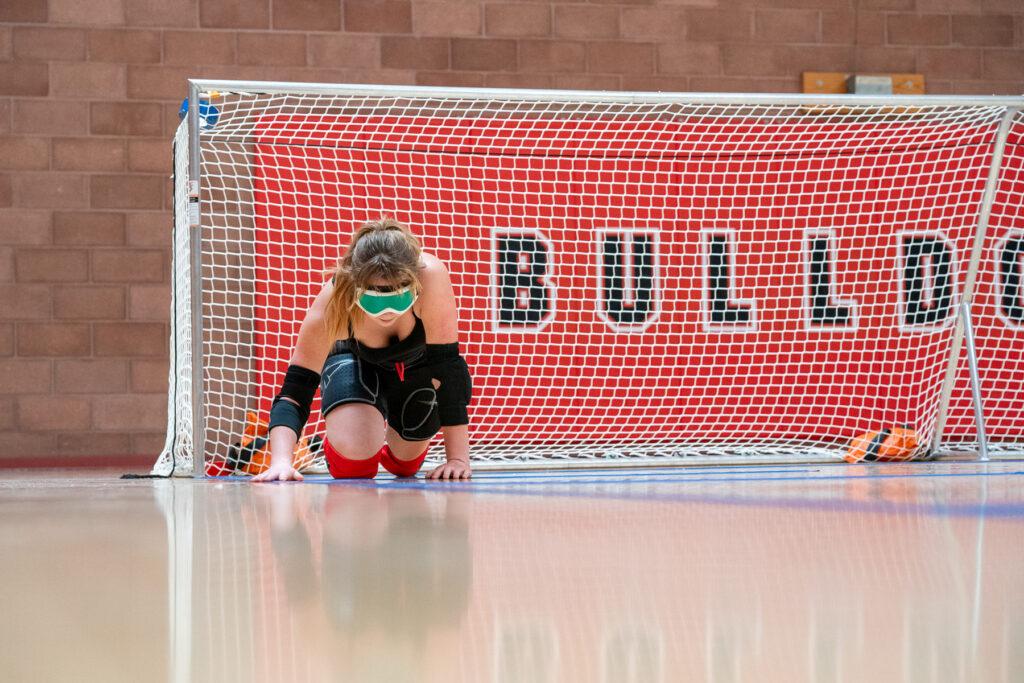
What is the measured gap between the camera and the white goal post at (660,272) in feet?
16.9

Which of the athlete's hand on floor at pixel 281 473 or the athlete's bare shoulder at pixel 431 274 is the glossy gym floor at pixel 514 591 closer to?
the athlete's hand on floor at pixel 281 473

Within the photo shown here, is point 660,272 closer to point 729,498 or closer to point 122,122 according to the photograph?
point 729,498

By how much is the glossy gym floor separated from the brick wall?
3.90 m

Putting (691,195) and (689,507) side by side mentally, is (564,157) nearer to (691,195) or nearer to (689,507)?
(691,195)

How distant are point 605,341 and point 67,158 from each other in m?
3.34

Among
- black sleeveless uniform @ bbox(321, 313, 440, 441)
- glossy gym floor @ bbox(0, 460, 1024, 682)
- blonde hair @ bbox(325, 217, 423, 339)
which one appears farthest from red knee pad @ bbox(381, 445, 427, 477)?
glossy gym floor @ bbox(0, 460, 1024, 682)

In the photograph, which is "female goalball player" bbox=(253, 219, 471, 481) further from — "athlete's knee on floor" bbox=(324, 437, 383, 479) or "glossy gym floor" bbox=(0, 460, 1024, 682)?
"glossy gym floor" bbox=(0, 460, 1024, 682)

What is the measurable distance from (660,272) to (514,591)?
4463 mm

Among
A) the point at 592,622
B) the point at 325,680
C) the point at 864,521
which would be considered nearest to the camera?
the point at 325,680

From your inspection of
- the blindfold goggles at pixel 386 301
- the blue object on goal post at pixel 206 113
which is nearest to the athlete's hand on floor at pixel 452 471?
the blindfold goggles at pixel 386 301

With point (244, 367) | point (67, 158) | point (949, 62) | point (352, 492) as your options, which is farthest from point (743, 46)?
point (352, 492)

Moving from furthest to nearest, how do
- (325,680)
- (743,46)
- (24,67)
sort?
(743,46) → (24,67) → (325,680)

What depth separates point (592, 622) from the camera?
962 millimetres

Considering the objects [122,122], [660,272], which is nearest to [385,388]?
[660,272]
